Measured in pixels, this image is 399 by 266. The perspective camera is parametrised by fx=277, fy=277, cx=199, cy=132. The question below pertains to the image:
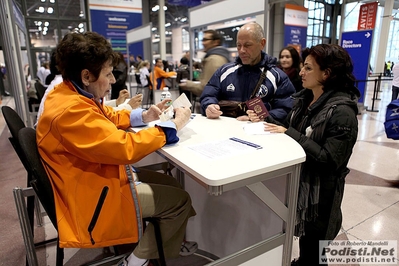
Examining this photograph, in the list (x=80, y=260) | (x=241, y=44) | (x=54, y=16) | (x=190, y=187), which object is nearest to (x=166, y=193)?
(x=190, y=187)

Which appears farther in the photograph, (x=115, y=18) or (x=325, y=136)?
(x=115, y=18)

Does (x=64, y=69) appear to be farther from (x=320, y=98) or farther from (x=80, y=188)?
(x=320, y=98)

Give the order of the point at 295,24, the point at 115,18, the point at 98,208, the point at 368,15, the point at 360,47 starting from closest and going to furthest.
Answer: the point at 98,208
the point at 360,47
the point at 368,15
the point at 115,18
the point at 295,24

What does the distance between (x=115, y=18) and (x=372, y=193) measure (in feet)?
30.0

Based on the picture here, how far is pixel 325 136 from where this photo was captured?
126cm

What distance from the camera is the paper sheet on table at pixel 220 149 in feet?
3.53

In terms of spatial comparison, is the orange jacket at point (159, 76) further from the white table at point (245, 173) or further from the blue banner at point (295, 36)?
the white table at point (245, 173)

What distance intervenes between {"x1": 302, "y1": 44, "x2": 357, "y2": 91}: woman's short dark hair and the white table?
35cm

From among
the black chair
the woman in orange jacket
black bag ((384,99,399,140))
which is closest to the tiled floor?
black bag ((384,99,399,140))

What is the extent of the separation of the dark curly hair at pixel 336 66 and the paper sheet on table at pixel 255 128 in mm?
377

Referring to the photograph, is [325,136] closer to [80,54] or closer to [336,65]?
[336,65]

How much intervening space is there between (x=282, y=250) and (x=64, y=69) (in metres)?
1.20

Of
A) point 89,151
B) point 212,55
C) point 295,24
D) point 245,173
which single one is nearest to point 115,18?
point 295,24

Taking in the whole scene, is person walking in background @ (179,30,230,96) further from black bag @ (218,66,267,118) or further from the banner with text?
the banner with text
